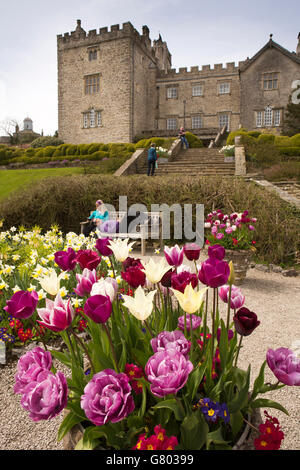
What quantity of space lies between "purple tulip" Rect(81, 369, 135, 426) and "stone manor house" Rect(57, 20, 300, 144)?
28506 millimetres

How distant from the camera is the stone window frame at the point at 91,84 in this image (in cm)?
2855

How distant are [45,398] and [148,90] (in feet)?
112

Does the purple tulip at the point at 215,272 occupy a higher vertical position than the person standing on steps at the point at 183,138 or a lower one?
lower

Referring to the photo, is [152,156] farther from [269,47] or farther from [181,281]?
[269,47]

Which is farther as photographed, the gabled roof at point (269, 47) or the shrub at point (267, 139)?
the gabled roof at point (269, 47)

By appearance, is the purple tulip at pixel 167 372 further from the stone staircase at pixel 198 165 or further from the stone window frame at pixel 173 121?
the stone window frame at pixel 173 121

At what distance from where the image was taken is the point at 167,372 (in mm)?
957

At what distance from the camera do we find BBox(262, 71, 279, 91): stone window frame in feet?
91.0

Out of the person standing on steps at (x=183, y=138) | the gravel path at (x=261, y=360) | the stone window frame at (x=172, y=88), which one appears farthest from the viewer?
the stone window frame at (x=172, y=88)

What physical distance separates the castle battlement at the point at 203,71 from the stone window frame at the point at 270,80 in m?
3.09

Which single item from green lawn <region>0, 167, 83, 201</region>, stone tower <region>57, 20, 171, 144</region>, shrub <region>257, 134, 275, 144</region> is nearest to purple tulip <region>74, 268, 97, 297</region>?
green lawn <region>0, 167, 83, 201</region>

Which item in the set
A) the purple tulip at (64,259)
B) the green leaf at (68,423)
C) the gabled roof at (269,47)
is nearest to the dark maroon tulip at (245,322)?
the green leaf at (68,423)
